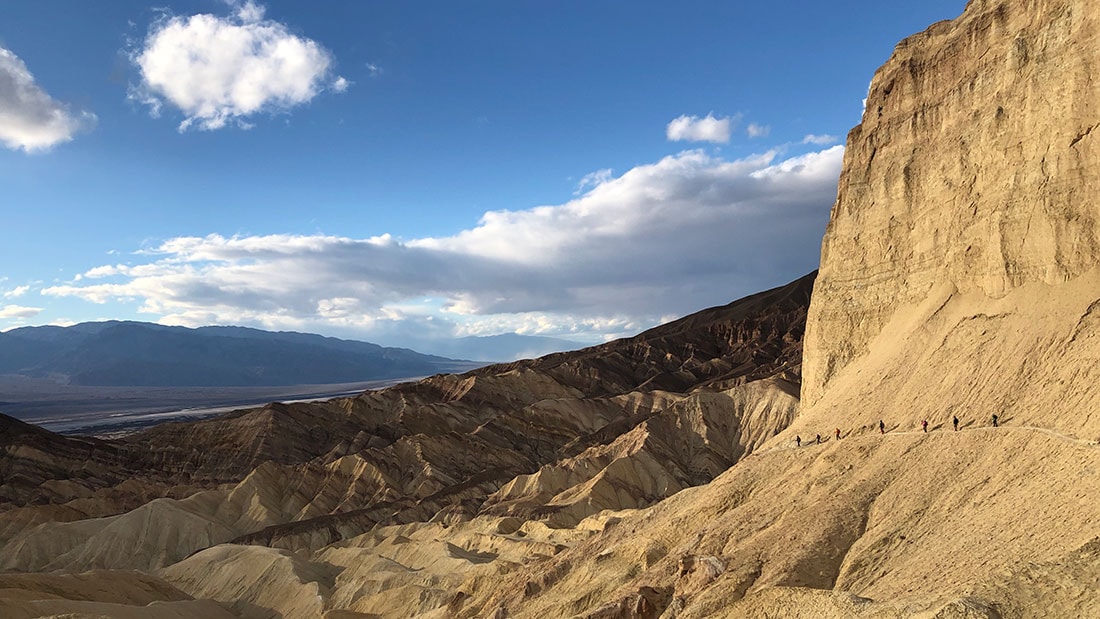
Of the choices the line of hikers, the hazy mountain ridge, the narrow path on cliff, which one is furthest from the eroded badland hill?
the hazy mountain ridge

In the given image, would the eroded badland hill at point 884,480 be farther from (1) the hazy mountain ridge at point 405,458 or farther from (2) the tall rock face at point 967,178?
(1) the hazy mountain ridge at point 405,458

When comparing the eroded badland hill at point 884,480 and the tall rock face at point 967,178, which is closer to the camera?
the eroded badland hill at point 884,480

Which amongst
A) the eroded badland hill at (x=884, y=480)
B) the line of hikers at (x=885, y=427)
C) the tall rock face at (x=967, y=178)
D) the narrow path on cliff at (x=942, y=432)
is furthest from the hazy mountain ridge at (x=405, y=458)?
the tall rock face at (x=967, y=178)

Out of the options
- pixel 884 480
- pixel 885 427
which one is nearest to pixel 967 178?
pixel 885 427

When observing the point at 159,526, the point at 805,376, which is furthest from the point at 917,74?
the point at 159,526

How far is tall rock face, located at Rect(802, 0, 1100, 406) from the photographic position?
25.5 meters

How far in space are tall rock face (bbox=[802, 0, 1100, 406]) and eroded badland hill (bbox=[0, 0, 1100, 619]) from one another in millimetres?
101

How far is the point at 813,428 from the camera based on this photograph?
1211 inches

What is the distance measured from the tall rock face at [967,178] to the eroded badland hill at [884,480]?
101mm

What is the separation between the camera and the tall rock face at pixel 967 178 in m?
25.5

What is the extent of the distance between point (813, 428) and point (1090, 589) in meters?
15.1

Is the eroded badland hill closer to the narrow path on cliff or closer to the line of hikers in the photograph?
the narrow path on cliff

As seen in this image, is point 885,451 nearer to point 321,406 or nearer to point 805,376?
point 805,376

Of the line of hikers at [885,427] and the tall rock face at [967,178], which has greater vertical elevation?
the tall rock face at [967,178]
